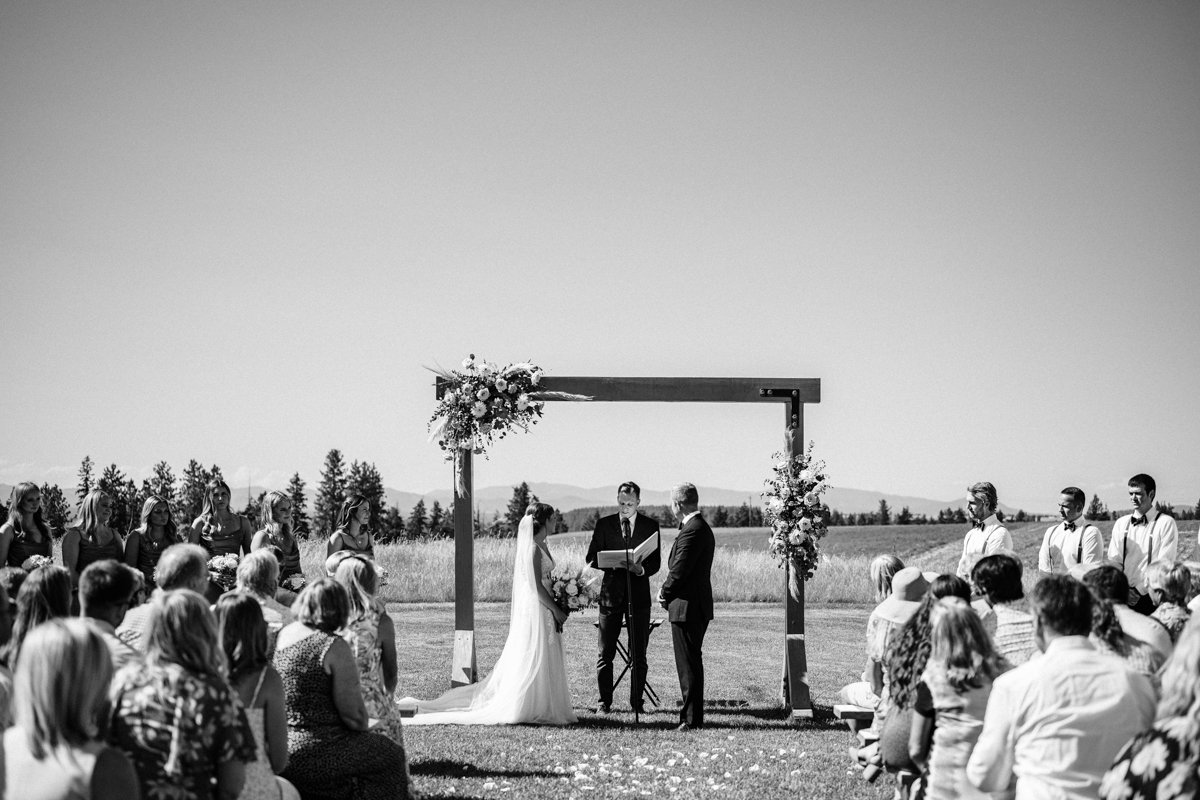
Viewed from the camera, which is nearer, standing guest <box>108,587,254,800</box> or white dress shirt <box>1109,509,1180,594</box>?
standing guest <box>108,587,254,800</box>

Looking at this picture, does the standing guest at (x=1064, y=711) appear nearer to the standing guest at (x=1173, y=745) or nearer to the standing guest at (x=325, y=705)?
the standing guest at (x=1173, y=745)

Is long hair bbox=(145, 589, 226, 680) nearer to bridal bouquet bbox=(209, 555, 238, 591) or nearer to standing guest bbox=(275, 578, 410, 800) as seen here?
standing guest bbox=(275, 578, 410, 800)

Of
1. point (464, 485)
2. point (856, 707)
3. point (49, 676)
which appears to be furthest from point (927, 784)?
point (464, 485)

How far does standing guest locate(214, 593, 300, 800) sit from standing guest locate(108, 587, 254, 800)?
0.65 m

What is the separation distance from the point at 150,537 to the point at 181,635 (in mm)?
5632

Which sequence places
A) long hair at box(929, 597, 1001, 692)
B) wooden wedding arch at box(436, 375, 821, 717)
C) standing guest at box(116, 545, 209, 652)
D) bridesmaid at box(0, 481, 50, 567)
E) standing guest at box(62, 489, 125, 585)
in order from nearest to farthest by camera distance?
long hair at box(929, 597, 1001, 692), standing guest at box(116, 545, 209, 652), bridesmaid at box(0, 481, 50, 567), standing guest at box(62, 489, 125, 585), wooden wedding arch at box(436, 375, 821, 717)

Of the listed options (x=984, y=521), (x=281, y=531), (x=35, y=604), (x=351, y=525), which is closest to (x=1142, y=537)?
(x=984, y=521)

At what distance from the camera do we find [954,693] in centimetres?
511

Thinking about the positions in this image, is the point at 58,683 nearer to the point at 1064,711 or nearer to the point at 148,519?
the point at 1064,711

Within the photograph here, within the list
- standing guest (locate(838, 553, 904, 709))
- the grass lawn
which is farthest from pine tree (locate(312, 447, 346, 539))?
standing guest (locate(838, 553, 904, 709))

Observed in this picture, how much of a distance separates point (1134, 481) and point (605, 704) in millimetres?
5259

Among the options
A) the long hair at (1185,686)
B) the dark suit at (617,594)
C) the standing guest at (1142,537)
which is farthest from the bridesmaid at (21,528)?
the standing guest at (1142,537)

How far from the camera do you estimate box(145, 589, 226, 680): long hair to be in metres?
4.04

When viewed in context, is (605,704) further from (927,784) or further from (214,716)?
(214,716)
